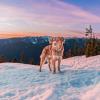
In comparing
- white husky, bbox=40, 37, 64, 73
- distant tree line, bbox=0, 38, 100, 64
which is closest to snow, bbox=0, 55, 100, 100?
white husky, bbox=40, 37, 64, 73

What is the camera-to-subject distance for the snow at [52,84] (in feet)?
33.3

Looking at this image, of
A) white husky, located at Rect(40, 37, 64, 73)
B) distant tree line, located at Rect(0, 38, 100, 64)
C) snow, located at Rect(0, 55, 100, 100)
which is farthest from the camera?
distant tree line, located at Rect(0, 38, 100, 64)

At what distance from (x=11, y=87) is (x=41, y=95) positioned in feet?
5.51

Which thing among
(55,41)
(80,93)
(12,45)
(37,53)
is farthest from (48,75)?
(12,45)

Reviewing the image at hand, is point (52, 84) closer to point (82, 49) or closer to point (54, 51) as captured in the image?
point (54, 51)

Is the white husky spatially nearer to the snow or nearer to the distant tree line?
the snow

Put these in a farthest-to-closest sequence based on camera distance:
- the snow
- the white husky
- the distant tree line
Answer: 1. the distant tree line
2. the white husky
3. the snow

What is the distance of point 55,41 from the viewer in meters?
12.9

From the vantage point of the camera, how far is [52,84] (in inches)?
450

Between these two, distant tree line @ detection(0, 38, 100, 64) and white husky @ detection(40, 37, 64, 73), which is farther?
distant tree line @ detection(0, 38, 100, 64)

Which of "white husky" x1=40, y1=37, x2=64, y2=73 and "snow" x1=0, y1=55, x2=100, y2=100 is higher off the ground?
"white husky" x1=40, y1=37, x2=64, y2=73

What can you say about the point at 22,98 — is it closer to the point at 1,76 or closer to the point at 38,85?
the point at 38,85

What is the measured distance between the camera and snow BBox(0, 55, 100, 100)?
10.1m

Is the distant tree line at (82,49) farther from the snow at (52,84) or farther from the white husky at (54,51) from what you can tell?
the snow at (52,84)
